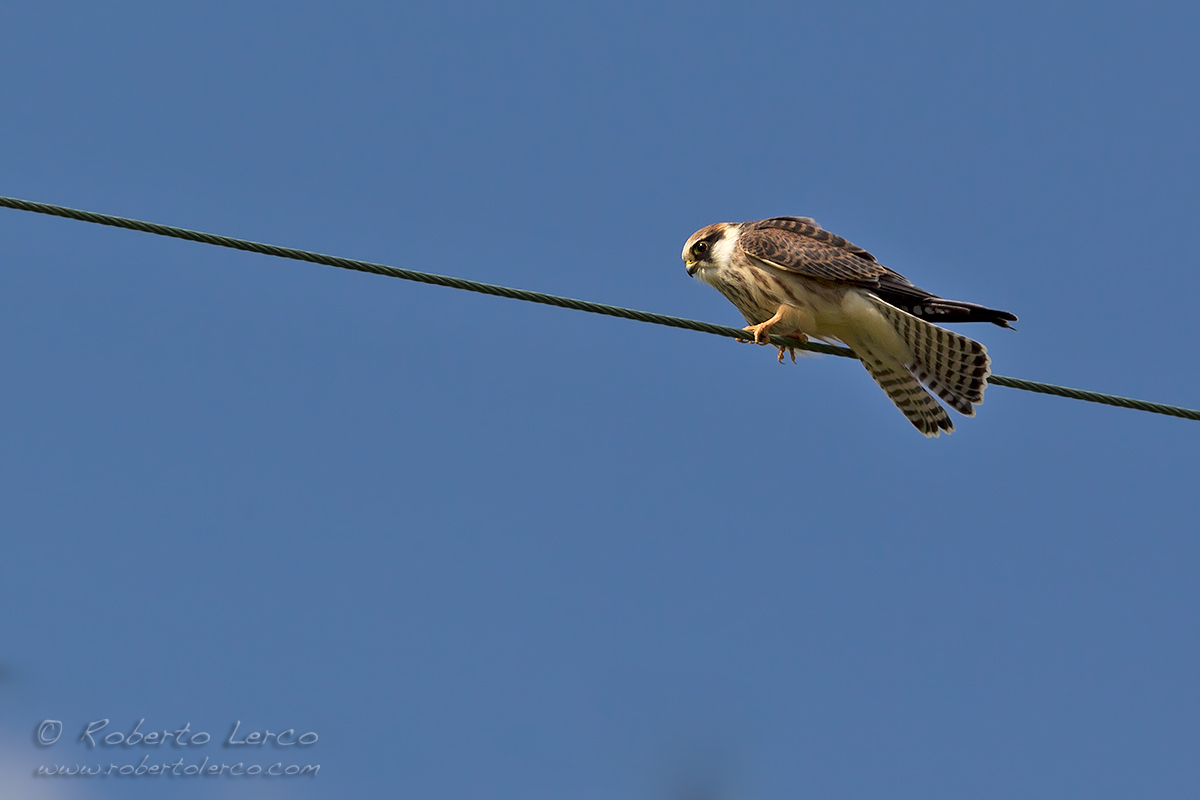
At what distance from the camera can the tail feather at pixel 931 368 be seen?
7445 millimetres

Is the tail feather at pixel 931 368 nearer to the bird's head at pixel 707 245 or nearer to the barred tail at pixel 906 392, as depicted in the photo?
the barred tail at pixel 906 392

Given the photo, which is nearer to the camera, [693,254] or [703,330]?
[703,330]

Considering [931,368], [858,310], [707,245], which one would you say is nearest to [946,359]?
[931,368]

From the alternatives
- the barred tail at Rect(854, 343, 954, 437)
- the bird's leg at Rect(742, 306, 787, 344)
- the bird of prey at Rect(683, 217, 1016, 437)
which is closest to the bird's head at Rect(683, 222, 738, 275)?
the bird of prey at Rect(683, 217, 1016, 437)

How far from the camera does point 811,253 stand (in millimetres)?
7812

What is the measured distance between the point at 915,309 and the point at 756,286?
977 millimetres

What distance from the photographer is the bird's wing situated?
25.2ft

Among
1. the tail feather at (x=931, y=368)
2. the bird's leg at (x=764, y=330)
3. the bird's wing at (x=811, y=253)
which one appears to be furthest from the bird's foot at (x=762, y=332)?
the tail feather at (x=931, y=368)

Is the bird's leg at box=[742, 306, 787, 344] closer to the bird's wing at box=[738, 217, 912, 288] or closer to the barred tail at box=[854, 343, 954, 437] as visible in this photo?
the bird's wing at box=[738, 217, 912, 288]

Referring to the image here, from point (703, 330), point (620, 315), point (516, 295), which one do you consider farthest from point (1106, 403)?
point (516, 295)

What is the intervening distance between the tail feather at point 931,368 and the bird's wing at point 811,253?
0.22 metres

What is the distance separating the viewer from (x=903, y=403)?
324 inches

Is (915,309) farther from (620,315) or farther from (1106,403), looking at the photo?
(620,315)

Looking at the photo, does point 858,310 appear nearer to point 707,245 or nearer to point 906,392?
point 906,392
